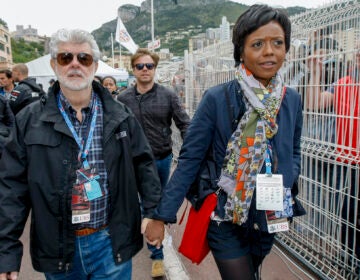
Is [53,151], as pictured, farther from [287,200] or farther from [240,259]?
[287,200]

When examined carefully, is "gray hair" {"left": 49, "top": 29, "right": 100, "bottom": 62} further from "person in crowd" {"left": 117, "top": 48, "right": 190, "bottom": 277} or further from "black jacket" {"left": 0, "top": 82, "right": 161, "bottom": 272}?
"person in crowd" {"left": 117, "top": 48, "right": 190, "bottom": 277}

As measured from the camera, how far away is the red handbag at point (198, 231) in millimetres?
1863

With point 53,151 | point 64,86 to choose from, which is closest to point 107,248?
point 53,151

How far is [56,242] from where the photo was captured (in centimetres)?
182

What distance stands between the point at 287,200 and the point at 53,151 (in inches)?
52.7

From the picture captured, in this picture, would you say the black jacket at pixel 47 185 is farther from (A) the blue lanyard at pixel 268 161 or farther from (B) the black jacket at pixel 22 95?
(B) the black jacket at pixel 22 95

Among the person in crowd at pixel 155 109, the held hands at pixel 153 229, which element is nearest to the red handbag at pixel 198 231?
the held hands at pixel 153 229

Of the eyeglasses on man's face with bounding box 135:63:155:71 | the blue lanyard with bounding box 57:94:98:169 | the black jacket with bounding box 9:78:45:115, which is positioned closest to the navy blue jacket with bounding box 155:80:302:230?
the blue lanyard with bounding box 57:94:98:169

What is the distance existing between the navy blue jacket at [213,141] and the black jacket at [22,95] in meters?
4.29

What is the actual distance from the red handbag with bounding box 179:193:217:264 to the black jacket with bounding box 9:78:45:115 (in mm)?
4345

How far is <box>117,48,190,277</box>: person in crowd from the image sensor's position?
3583mm

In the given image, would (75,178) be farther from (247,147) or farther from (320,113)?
(320,113)

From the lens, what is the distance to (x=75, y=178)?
1.81m

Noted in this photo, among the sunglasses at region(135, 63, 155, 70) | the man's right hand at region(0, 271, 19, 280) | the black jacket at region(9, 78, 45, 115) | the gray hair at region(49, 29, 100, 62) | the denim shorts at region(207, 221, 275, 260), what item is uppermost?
the sunglasses at region(135, 63, 155, 70)
